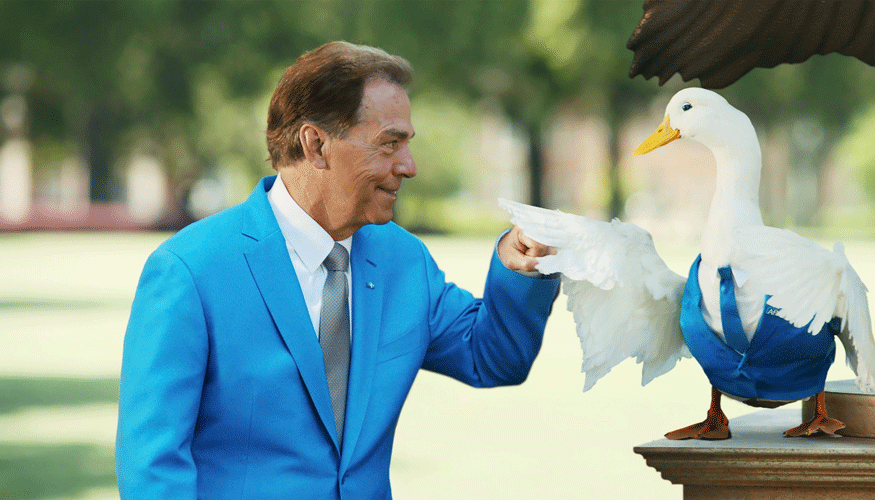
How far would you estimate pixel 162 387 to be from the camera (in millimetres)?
2162

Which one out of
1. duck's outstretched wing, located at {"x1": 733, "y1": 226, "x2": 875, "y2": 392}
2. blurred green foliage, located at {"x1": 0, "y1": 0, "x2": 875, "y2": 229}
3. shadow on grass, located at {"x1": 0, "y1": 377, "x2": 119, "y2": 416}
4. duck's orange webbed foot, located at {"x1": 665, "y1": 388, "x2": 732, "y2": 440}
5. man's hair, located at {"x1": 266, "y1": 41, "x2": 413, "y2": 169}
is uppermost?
blurred green foliage, located at {"x1": 0, "y1": 0, "x2": 875, "y2": 229}

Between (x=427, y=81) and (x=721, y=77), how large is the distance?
21.4 meters

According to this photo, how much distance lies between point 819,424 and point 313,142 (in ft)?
4.53

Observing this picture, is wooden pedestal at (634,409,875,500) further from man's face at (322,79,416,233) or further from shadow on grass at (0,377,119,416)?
shadow on grass at (0,377,119,416)

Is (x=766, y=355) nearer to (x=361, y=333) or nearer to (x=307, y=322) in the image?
(x=361, y=333)

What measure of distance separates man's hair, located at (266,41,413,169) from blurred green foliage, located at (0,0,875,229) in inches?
653

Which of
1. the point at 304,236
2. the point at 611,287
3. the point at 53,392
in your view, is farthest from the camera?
the point at 53,392

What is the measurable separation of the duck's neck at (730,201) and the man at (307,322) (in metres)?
0.39

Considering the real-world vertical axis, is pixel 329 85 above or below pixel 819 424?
above

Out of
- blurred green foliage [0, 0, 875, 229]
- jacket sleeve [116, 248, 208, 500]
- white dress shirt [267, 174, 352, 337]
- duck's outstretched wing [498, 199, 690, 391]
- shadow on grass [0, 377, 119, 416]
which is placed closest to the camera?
jacket sleeve [116, 248, 208, 500]

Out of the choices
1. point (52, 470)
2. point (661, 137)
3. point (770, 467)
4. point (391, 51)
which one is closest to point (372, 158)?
point (661, 137)

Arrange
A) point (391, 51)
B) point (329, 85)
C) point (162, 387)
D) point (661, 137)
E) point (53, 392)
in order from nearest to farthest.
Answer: point (162, 387) < point (329, 85) < point (661, 137) < point (53, 392) < point (391, 51)

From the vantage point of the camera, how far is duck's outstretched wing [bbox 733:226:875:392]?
2.16 meters

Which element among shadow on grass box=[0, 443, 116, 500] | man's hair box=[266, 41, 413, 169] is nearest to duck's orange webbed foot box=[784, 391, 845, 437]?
man's hair box=[266, 41, 413, 169]
